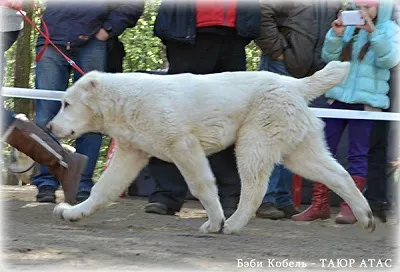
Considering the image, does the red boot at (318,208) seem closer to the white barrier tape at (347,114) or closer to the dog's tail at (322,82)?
the white barrier tape at (347,114)

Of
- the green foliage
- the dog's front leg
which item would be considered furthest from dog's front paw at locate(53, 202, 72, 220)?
the green foliage

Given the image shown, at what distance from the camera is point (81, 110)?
270 inches

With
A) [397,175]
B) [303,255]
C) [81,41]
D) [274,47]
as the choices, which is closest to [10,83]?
[81,41]

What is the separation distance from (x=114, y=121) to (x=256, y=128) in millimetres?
1012

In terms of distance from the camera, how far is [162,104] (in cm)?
656

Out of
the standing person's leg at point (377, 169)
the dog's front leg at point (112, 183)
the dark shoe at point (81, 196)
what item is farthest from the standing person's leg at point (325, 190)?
the dark shoe at point (81, 196)

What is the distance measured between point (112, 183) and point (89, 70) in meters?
1.43

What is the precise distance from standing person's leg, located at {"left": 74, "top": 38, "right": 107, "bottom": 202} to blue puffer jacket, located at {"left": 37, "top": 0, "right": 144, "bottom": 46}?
0.30ft

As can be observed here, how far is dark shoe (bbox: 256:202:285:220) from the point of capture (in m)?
7.70

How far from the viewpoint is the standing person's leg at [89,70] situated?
8008 mm

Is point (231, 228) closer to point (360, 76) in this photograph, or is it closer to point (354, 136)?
point (354, 136)

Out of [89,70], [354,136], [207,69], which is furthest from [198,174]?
[89,70]

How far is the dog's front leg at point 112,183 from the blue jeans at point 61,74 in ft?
3.68

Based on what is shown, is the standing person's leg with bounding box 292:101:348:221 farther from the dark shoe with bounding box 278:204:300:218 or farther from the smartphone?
the smartphone
